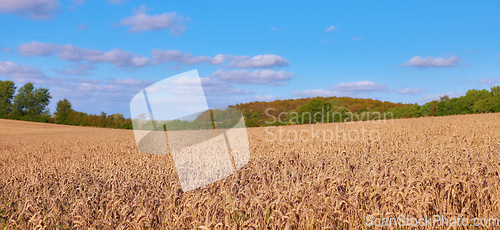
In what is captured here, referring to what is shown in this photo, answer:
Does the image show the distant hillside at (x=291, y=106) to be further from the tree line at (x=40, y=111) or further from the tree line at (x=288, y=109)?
the tree line at (x=40, y=111)

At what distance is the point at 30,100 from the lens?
2584 inches

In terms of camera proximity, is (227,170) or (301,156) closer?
(227,170)

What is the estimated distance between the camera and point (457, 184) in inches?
157

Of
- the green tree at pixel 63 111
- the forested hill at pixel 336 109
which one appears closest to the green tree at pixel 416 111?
the forested hill at pixel 336 109

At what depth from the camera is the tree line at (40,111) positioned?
174ft

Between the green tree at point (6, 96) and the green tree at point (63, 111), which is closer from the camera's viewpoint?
the green tree at point (63, 111)

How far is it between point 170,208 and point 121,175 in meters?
2.67

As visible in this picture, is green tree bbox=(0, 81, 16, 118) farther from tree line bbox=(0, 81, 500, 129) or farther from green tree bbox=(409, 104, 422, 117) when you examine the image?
green tree bbox=(409, 104, 422, 117)

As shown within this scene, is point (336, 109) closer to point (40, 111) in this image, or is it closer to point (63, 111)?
point (63, 111)

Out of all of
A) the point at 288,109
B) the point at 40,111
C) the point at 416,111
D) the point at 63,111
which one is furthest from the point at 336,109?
the point at 40,111

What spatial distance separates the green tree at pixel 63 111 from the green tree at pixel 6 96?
11.7 m

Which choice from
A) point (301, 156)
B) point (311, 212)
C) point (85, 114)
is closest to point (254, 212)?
point (311, 212)

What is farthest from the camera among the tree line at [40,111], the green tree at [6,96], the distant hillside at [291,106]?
the green tree at [6,96]

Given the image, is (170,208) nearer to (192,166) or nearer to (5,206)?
(5,206)
